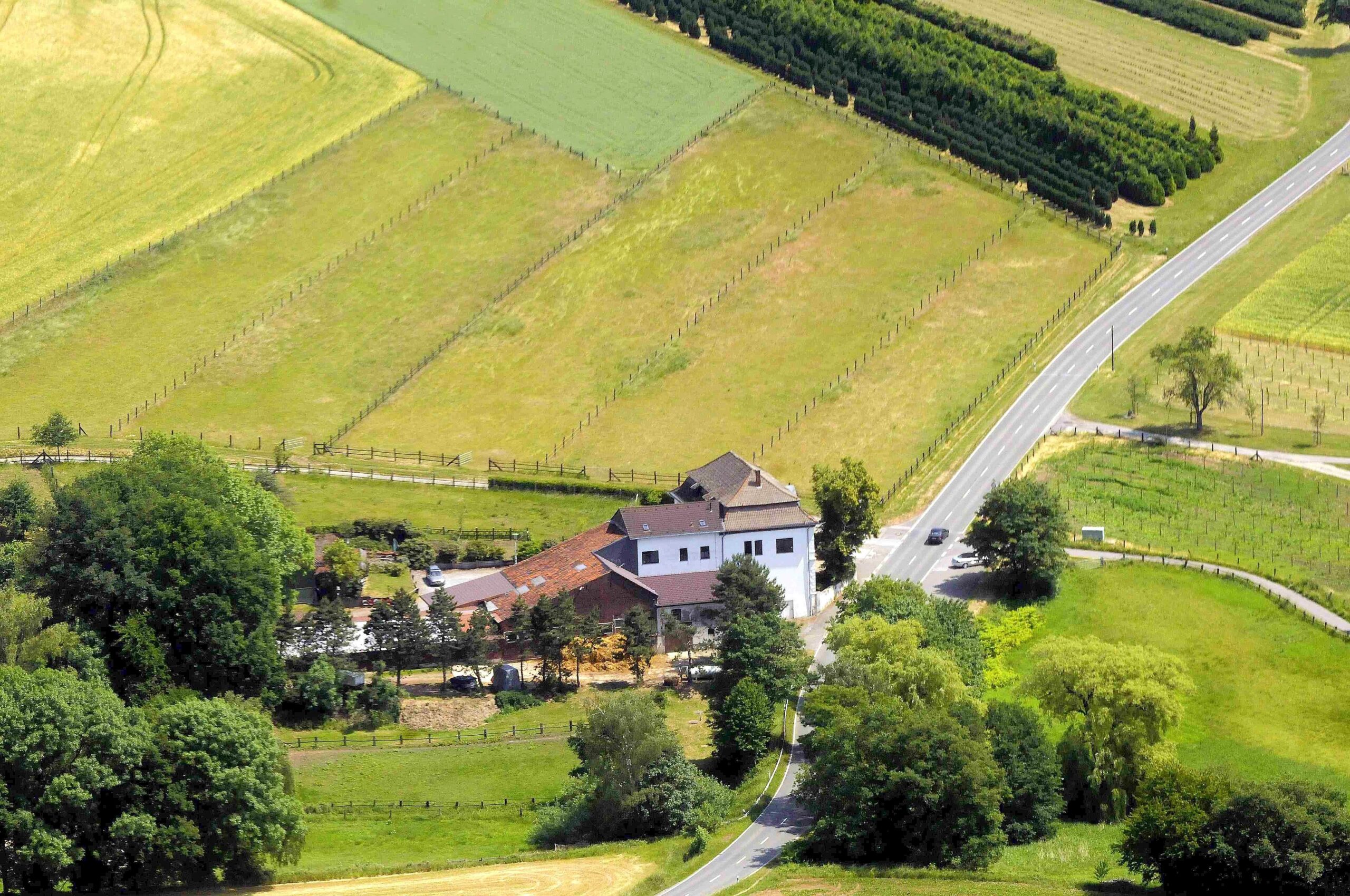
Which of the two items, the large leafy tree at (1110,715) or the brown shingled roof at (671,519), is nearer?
the large leafy tree at (1110,715)

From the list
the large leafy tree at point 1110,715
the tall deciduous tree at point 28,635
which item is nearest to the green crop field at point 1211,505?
the large leafy tree at point 1110,715

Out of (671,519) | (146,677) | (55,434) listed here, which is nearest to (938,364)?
(671,519)

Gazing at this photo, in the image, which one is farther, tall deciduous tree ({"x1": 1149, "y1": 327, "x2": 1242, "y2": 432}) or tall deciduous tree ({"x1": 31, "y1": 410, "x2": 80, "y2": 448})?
tall deciduous tree ({"x1": 1149, "y1": 327, "x2": 1242, "y2": 432})

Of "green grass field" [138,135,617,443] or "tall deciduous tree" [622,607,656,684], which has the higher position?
"green grass field" [138,135,617,443]

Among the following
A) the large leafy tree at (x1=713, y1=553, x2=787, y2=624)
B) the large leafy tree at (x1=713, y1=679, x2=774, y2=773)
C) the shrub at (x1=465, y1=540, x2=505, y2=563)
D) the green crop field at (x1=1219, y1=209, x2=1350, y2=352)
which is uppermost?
the green crop field at (x1=1219, y1=209, x2=1350, y2=352)

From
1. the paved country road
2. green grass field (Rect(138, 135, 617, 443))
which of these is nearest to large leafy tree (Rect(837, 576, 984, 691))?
the paved country road

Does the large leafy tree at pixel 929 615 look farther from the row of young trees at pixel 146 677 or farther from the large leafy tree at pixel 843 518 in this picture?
the row of young trees at pixel 146 677

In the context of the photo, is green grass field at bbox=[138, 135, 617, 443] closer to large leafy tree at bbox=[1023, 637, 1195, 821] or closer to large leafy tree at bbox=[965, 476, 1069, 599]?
large leafy tree at bbox=[965, 476, 1069, 599]
